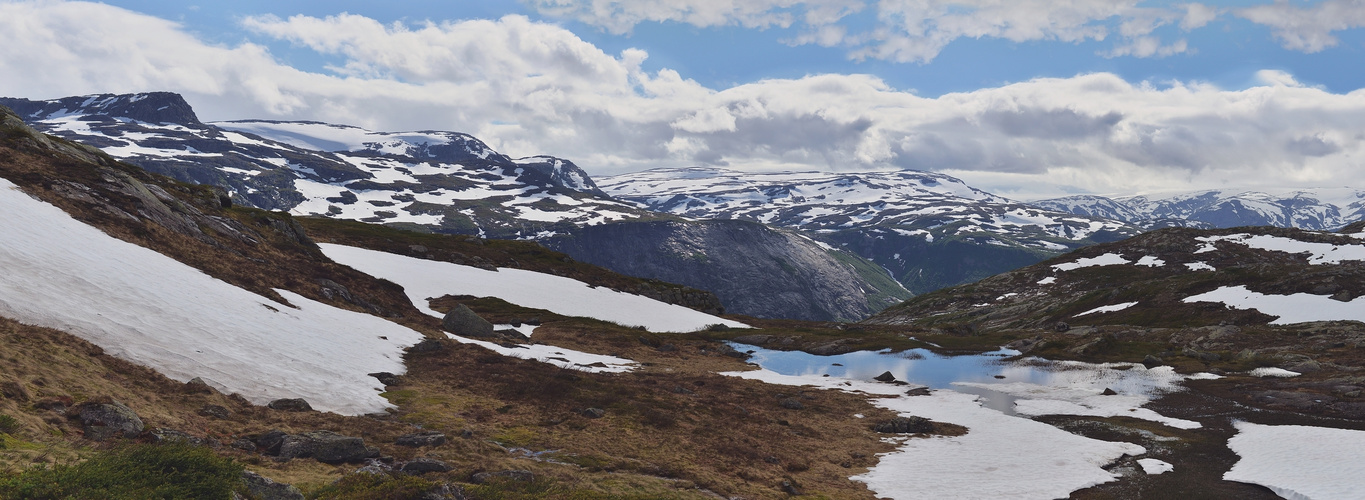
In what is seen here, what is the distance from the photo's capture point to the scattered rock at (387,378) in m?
37.2

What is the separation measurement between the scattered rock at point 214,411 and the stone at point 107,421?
4134 millimetres

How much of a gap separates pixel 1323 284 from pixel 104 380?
14103 cm

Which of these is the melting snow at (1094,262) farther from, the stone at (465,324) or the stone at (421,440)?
the stone at (421,440)

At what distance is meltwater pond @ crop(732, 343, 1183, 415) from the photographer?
5759 cm

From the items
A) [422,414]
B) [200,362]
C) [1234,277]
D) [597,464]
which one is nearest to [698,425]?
[597,464]

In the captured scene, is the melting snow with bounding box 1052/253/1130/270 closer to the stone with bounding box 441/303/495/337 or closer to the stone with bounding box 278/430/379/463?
the stone with bounding box 441/303/495/337

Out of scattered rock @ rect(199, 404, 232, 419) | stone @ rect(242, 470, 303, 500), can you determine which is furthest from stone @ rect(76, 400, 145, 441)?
stone @ rect(242, 470, 303, 500)

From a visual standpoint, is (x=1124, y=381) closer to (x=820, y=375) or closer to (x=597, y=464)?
(x=820, y=375)

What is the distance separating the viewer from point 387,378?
37.8 m

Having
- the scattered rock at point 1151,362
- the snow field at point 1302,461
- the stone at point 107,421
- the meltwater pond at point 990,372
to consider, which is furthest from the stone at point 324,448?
the scattered rock at point 1151,362

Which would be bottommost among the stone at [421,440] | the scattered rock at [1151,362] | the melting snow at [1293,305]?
the stone at [421,440]

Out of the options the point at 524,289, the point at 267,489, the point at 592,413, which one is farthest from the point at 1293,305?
the point at 267,489

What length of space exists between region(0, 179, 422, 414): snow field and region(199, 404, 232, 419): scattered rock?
3.34 meters

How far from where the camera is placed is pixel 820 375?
74.5m
